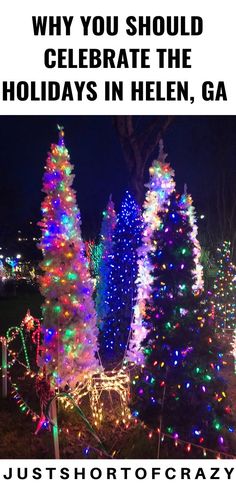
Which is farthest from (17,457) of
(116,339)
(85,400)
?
(116,339)

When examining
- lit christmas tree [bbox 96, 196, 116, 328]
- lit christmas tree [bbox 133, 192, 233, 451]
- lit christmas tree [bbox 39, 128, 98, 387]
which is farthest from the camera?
lit christmas tree [bbox 96, 196, 116, 328]

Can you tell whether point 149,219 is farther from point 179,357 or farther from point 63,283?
point 179,357

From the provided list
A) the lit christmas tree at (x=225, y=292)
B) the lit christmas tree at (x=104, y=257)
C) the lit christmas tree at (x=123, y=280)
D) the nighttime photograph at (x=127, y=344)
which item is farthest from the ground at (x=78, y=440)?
the lit christmas tree at (x=104, y=257)

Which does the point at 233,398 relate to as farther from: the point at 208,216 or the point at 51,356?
the point at 208,216

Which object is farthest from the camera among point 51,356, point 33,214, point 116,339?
point 33,214

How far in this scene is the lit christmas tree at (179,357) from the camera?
518 cm

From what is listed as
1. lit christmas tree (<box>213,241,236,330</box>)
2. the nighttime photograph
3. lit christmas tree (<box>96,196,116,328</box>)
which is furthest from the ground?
lit christmas tree (<box>96,196,116,328</box>)

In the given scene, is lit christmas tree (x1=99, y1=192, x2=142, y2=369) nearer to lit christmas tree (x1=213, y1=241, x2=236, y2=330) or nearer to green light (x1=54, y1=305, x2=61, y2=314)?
lit christmas tree (x1=213, y1=241, x2=236, y2=330)

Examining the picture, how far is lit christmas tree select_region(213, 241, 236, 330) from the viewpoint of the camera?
12.1m

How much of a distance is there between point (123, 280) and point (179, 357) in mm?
5798

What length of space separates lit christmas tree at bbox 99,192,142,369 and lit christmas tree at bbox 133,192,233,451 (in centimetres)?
502

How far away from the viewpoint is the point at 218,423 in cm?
511

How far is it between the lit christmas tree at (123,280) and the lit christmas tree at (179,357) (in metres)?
5.02

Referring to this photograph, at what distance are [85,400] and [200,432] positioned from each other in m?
2.58
